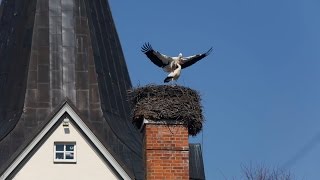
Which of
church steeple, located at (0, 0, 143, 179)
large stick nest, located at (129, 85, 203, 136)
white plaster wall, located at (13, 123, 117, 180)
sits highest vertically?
church steeple, located at (0, 0, 143, 179)

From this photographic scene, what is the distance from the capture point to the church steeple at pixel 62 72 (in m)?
28.2

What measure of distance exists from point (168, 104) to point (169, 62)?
123 cm

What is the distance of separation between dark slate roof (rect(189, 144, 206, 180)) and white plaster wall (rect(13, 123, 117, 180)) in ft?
8.64

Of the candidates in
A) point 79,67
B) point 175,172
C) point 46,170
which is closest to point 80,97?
point 79,67

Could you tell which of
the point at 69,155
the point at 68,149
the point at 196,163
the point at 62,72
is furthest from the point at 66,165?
the point at 62,72

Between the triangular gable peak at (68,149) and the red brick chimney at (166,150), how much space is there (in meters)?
1.72

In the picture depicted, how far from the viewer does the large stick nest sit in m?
24.6

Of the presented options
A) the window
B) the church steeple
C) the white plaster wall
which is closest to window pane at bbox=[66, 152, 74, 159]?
the window

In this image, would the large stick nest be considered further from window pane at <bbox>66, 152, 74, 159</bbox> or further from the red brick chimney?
window pane at <bbox>66, 152, 74, 159</bbox>

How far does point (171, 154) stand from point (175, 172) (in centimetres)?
44

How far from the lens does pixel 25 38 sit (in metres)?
30.5

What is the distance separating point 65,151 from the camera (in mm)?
26250

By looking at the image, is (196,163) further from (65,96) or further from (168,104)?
(168,104)

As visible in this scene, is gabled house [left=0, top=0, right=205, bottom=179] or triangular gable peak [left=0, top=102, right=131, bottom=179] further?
gabled house [left=0, top=0, right=205, bottom=179]
